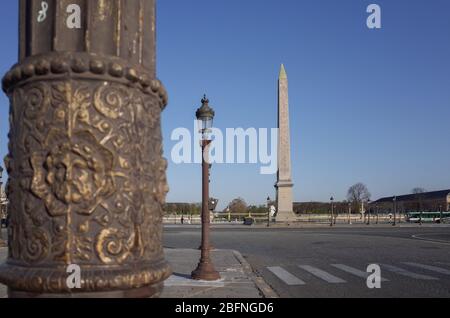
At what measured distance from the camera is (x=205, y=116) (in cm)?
1173

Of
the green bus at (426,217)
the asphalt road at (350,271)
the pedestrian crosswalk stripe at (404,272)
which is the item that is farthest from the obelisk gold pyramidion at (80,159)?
the green bus at (426,217)

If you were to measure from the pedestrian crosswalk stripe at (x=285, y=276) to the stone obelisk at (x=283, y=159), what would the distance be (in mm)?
31859

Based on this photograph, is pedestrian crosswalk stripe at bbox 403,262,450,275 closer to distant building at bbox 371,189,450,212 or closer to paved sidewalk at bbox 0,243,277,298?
paved sidewalk at bbox 0,243,277,298

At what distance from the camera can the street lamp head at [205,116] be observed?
38.3ft

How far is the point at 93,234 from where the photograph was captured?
1.58m

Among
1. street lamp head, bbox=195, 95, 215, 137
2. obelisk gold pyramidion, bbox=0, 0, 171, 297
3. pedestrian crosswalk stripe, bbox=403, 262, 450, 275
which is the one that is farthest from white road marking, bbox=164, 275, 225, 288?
obelisk gold pyramidion, bbox=0, 0, 171, 297

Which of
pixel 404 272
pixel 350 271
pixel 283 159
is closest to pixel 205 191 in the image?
pixel 350 271

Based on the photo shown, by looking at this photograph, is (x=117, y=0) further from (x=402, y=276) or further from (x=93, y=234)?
(x=402, y=276)

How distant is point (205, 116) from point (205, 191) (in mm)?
2112

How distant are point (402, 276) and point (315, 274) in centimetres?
235

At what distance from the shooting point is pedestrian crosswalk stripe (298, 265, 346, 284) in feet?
37.7

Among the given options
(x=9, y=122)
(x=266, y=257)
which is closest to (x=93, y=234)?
(x=9, y=122)

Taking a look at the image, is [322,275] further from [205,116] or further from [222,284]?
[205,116]

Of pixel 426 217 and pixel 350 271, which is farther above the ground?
pixel 350 271
